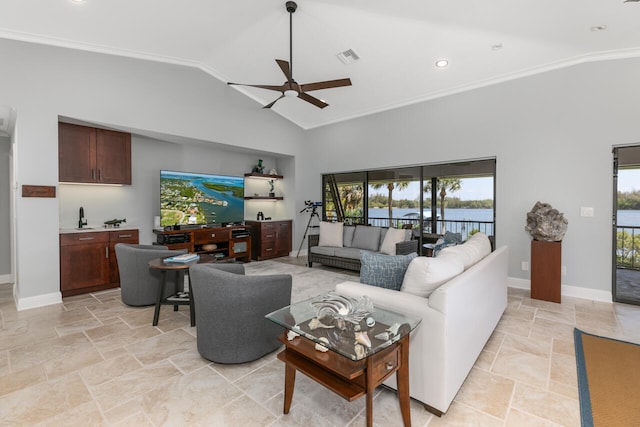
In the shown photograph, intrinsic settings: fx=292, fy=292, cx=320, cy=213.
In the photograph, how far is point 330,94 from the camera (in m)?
5.60

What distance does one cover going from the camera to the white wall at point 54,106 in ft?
11.6

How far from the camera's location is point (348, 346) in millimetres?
1442

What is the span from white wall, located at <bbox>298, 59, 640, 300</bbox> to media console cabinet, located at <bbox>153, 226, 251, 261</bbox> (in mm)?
3980

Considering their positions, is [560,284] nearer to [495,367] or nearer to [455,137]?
[495,367]

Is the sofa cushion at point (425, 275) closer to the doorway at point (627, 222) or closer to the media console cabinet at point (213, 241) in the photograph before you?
the doorway at point (627, 222)

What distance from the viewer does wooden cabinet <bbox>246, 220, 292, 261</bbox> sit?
21.8ft

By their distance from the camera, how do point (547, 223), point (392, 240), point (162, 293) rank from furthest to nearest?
point (392, 240), point (547, 223), point (162, 293)

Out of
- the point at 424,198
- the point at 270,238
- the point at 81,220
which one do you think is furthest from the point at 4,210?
the point at 424,198

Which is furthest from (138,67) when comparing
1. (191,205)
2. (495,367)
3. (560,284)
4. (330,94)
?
(560,284)

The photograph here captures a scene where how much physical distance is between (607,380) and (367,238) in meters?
3.67

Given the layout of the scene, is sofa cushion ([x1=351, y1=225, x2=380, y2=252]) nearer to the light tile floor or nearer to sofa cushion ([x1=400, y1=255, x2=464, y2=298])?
the light tile floor

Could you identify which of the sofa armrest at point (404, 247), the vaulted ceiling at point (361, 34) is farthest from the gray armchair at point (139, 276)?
the sofa armrest at point (404, 247)

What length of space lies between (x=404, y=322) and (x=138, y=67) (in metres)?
5.04

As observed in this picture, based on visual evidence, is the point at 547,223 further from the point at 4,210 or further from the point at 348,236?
the point at 4,210
